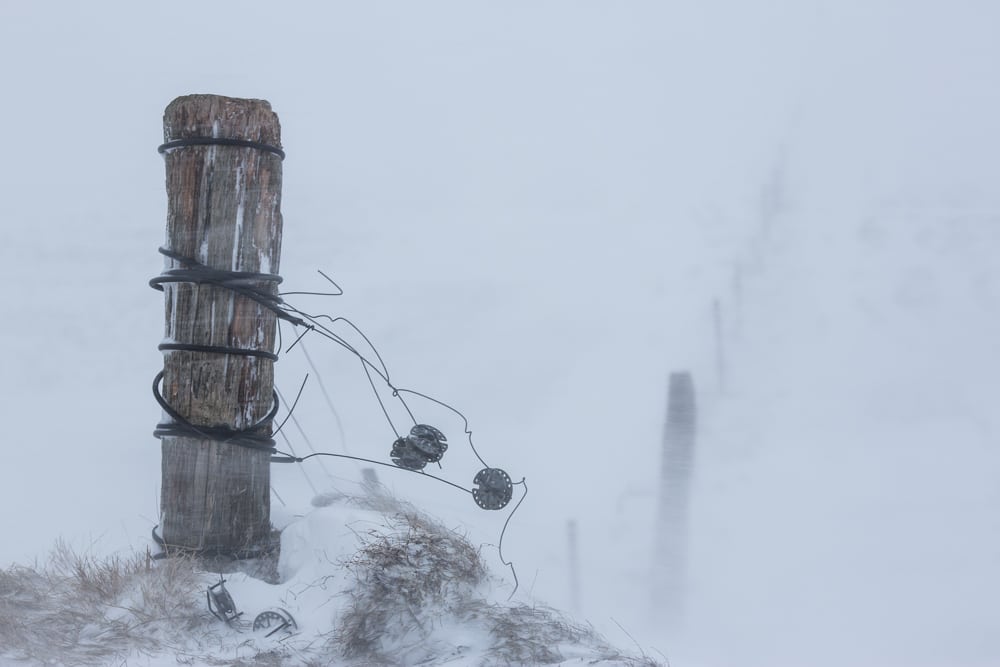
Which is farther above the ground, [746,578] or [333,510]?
[333,510]

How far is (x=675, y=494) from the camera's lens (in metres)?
6.65

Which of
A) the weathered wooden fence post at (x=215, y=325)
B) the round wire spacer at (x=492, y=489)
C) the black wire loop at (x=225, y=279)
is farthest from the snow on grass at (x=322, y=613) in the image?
the black wire loop at (x=225, y=279)

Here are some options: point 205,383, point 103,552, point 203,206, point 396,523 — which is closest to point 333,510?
point 396,523

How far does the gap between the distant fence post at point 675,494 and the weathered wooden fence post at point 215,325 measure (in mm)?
3287

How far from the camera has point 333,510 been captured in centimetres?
379

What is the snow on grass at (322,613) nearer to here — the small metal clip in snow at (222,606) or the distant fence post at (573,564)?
the small metal clip in snow at (222,606)

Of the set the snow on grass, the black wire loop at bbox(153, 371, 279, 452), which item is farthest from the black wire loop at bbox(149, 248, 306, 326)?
the snow on grass

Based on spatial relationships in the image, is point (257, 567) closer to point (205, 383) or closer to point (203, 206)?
point (205, 383)

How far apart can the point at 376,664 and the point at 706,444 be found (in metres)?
4.78

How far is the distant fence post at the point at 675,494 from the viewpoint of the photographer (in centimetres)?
588

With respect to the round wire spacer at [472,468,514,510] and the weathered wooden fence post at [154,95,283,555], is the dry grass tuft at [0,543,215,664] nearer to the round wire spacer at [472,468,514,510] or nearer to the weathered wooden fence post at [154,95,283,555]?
the weathered wooden fence post at [154,95,283,555]

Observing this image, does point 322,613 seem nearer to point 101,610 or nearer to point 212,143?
point 101,610

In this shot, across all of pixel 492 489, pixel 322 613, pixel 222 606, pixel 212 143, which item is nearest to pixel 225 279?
pixel 212 143

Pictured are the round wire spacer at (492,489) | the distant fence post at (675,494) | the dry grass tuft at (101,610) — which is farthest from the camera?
the distant fence post at (675,494)
